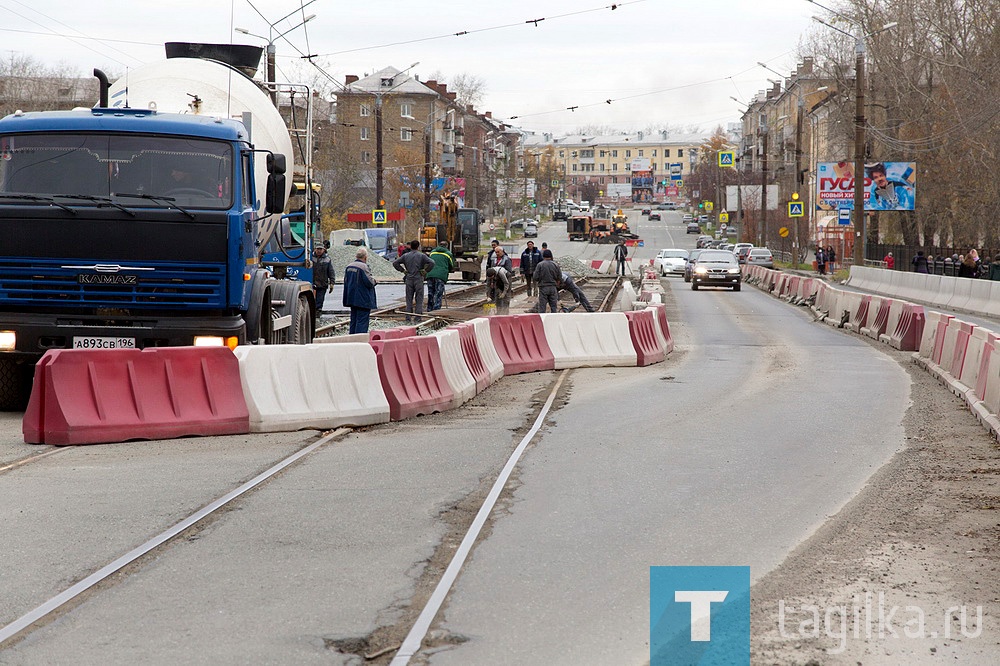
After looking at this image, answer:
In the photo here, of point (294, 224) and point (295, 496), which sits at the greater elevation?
point (294, 224)

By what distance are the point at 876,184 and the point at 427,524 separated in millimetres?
55745

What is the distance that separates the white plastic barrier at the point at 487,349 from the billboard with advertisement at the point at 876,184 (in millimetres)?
46192

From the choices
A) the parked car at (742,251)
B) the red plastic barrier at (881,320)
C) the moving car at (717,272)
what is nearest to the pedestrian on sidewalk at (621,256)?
the moving car at (717,272)

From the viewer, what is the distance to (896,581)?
6.64 meters

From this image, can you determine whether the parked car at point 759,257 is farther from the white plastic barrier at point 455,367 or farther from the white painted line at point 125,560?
the white painted line at point 125,560

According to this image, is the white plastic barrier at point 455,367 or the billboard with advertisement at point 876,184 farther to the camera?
the billboard with advertisement at point 876,184

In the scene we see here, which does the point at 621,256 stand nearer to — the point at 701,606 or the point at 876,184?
the point at 876,184

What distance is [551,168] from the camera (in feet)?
652

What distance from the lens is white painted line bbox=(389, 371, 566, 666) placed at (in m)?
5.25

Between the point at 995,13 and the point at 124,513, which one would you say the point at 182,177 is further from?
the point at 995,13

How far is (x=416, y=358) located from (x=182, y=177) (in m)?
3.01

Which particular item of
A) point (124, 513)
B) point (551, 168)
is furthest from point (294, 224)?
point (551, 168)

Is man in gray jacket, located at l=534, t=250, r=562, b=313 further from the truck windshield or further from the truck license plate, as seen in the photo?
the truck license plate

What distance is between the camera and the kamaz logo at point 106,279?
41.3 ft
